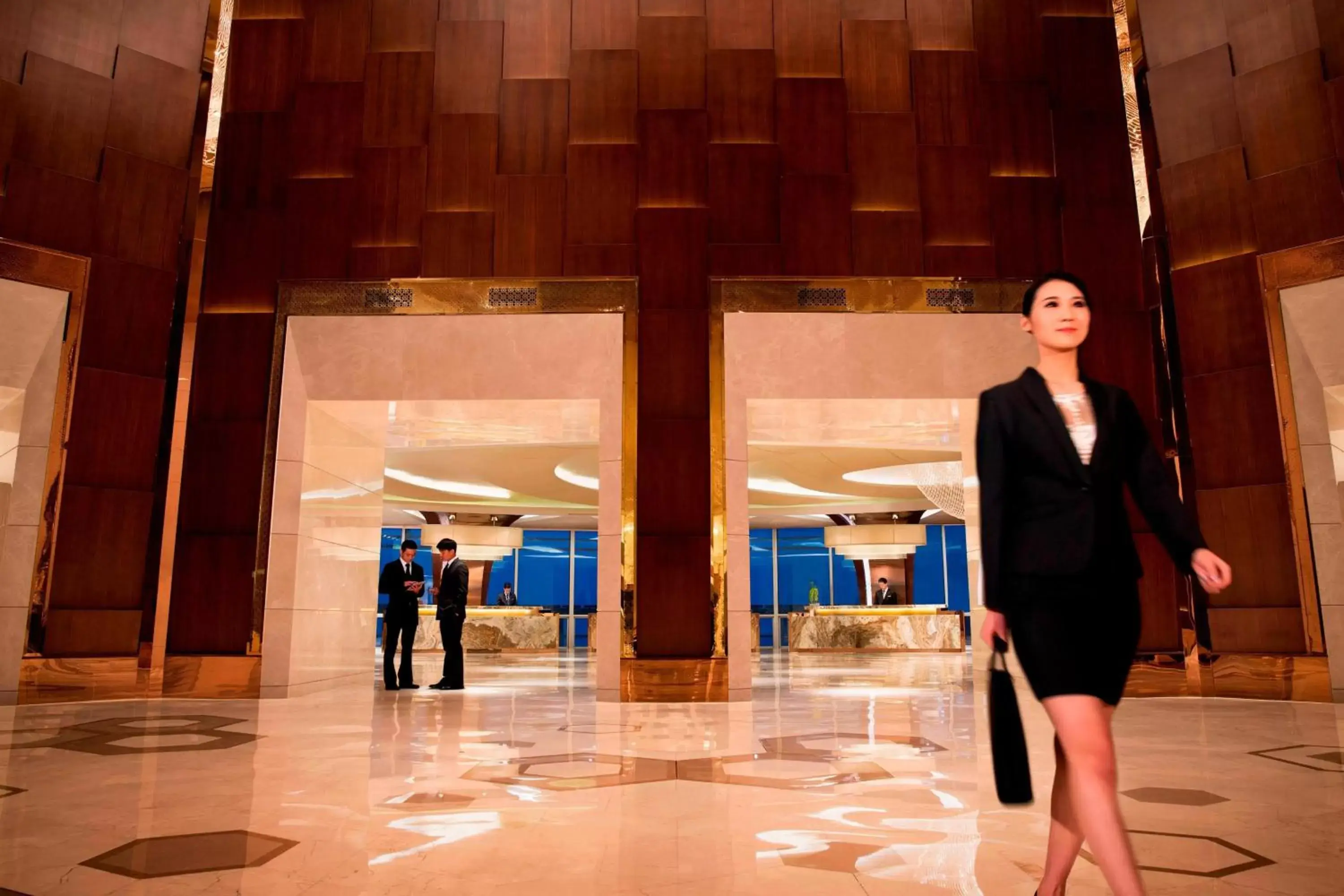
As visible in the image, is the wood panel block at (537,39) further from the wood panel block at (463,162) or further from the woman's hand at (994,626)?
the woman's hand at (994,626)

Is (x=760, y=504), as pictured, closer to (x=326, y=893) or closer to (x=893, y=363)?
(x=893, y=363)

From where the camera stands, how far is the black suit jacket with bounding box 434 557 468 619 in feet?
25.3

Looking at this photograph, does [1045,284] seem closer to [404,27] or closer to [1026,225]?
[1026,225]

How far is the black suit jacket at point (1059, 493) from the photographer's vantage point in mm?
1668

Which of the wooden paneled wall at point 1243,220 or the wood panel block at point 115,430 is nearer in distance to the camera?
the wooden paneled wall at point 1243,220

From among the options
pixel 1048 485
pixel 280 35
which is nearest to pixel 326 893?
pixel 1048 485

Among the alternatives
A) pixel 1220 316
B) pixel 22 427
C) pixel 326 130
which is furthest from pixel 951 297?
pixel 22 427

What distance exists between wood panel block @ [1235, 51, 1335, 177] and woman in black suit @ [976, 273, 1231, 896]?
19.5ft

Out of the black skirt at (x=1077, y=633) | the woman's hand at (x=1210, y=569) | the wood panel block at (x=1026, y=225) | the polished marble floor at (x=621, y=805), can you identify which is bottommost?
the polished marble floor at (x=621, y=805)

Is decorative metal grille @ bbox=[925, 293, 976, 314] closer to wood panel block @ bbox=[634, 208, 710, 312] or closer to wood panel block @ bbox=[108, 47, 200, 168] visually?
Result: wood panel block @ bbox=[634, 208, 710, 312]

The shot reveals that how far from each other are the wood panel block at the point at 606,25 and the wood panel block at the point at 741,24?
61 centimetres

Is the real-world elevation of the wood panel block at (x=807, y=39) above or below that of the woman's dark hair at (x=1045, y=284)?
above

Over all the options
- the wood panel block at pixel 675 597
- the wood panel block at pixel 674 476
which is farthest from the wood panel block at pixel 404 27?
the wood panel block at pixel 675 597

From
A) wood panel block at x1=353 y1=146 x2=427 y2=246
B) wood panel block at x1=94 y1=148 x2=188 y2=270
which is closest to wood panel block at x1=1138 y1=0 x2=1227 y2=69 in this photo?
wood panel block at x1=353 y1=146 x2=427 y2=246
